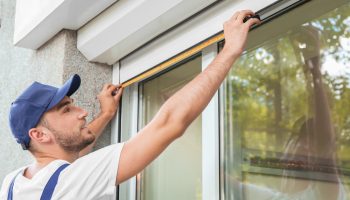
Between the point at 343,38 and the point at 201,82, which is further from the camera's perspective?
the point at 343,38

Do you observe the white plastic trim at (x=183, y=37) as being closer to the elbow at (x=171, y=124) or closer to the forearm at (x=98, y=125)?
the forearm at (x=98, y=125)

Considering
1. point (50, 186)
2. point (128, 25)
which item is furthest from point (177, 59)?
point (50, 186)

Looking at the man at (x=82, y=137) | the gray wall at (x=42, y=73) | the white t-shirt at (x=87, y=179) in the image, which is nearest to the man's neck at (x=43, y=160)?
the man at (x=82, y=137)

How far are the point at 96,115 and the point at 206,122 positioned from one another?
27.4 inches

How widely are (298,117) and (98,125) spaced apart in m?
0.96

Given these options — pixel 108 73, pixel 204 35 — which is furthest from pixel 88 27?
pixel 204 35

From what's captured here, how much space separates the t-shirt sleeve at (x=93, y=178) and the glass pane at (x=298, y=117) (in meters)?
0.49

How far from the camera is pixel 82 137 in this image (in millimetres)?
1806

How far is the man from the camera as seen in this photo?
149 cm

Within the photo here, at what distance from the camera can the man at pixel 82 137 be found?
4.89ft

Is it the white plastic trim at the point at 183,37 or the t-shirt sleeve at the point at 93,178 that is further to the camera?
the white plastic trim at the point at 183,37

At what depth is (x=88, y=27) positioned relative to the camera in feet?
7.43

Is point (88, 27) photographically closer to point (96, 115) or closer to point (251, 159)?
point (96, 115)

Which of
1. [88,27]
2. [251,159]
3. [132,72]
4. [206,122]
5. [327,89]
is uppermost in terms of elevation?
[88,27]
